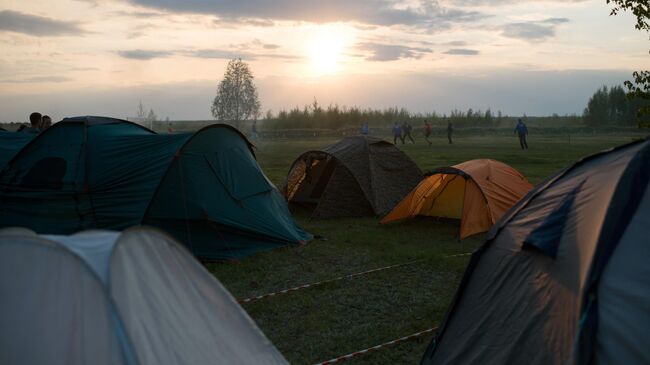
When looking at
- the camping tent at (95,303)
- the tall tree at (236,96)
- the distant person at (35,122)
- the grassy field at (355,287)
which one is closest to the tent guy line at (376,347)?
the grassy field at (355,287)

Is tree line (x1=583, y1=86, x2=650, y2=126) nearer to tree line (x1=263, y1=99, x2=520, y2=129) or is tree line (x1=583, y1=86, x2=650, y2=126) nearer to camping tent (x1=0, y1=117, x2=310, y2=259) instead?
tree line (x1=263, y1=99, x2=520, y2=129)

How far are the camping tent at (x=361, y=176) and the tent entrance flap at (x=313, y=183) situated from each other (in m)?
0.08

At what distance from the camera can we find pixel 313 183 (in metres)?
14.2

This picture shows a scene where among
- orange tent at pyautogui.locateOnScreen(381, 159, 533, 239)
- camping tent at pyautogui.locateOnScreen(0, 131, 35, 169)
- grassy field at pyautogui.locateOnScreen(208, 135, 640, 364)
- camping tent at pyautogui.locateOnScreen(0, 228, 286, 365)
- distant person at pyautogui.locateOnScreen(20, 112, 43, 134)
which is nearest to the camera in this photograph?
camping tent at pyautogui.locateOnScreen(0, 228, 286, 365)

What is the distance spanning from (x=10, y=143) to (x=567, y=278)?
10173 millimetres

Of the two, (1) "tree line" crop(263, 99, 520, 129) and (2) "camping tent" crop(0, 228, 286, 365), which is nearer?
(2) "camping tent" crop(0, 228, 286, 365)

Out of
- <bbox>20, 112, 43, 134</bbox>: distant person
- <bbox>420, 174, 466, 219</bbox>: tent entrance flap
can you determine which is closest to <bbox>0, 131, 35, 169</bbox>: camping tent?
<bbox>20, 112, 43, 134</bbox>: distant person

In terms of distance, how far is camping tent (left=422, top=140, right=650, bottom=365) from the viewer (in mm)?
3797

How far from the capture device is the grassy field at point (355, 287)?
6.24 meters

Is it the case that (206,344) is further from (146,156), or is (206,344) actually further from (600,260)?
(146,156)

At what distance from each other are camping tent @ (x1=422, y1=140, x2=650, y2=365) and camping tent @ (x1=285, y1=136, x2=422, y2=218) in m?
7.88

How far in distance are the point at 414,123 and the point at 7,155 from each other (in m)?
69.3

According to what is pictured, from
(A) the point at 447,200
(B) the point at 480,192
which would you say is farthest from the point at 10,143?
(B) the point at 480,192

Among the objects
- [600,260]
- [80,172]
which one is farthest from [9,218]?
[600,260]
